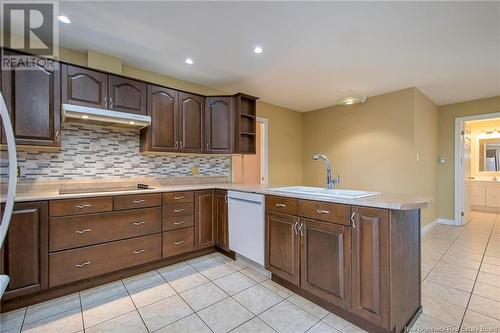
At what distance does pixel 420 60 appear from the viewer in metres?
2.71

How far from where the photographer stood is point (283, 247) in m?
2.13

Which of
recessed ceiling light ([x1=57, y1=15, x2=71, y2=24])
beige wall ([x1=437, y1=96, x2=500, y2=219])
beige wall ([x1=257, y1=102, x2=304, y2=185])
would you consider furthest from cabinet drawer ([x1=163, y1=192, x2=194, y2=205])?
beige wall ([x1=437, y1=96, x2=500, y2=219])

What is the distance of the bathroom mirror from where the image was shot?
5719 millimetres

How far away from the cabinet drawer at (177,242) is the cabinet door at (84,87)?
1541 millimetres

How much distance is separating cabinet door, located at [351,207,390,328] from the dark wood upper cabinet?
2.26 metres

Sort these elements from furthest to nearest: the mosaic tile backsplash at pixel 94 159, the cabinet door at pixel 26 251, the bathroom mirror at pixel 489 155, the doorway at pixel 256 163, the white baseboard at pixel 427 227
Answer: the bathroom mirror at pixel 489 155 < the doorway at pixel 256 163 < the white baseboard at pixel 427 227 < the mosaic tile backsplash at pixel 94 159 < the cabinet door at pixel 26 251

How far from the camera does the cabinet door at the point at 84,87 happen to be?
222 cm

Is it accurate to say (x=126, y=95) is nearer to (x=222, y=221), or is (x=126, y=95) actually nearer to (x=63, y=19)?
(x=63, y=19)

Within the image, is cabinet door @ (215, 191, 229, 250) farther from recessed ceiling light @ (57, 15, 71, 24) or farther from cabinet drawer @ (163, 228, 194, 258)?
recessed ceiling light @ (57, 15, 71, 24)

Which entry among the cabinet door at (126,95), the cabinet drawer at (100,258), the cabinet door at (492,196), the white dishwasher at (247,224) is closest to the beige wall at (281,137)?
the cabinet door at (126,95)

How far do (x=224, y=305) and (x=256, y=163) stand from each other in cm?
345

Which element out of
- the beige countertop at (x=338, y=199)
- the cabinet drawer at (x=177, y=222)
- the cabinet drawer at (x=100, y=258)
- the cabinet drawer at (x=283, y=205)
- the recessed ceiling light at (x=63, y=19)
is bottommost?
the cabinet drawer at (x=100, y=258)

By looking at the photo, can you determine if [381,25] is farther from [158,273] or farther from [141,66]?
[158,273]

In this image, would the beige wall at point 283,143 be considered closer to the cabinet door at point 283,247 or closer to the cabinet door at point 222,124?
the cabinet door at point 222,124
